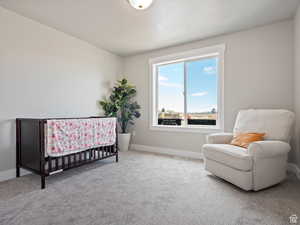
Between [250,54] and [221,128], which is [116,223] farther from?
[250,54]

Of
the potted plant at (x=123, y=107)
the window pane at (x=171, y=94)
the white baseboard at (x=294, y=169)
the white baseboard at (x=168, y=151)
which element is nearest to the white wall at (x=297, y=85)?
the white baseboard at (x=294, y=169)

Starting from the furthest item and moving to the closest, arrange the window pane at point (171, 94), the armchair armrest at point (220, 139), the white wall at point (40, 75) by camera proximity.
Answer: the window pane at point (171, 94)
the armchair armrest at point (220, 139)
the white wall at point (40, 75)

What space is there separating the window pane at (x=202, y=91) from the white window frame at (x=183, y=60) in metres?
0.12

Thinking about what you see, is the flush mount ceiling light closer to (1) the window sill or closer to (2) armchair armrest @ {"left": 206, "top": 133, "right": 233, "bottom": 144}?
(2) armchair armrest @ {"left": 206, "top": 133, "right": 233, "bottom": 144}

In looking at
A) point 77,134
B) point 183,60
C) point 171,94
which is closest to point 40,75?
point 77,134

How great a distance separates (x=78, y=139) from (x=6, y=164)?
100 cm

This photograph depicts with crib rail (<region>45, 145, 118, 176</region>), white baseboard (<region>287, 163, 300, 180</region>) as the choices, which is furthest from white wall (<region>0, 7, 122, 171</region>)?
white baseboard (<region>287, 163, 300, 180</region>)

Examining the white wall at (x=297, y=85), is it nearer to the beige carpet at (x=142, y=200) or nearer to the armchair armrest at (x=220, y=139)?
the beige carpet at (x=142, y=200)

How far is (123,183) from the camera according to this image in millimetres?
2082

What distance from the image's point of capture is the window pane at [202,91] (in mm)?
3230

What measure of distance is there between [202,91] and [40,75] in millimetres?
2928

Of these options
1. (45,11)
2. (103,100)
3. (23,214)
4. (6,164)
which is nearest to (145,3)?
(45,11)

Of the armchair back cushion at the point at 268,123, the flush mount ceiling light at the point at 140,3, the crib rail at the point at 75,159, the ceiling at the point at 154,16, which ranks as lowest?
the crib rail at the point at 75,159

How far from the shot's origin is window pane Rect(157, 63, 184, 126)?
3619mm
